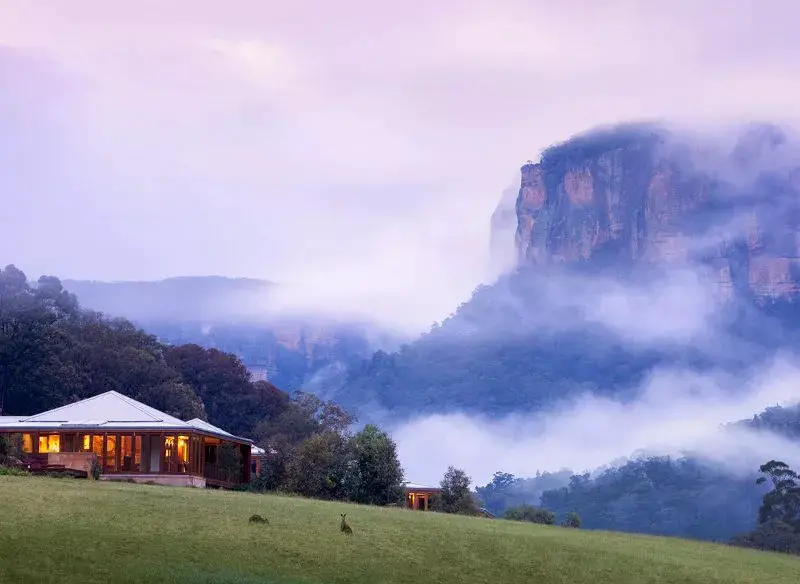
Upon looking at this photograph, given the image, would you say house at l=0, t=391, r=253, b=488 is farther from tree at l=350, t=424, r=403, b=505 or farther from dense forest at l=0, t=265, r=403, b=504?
tree at l=350, t=424, r=403, b=505

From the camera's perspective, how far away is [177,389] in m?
89.3

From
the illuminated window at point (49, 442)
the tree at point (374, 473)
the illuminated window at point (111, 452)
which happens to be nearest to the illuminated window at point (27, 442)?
the illuminated window at point (49, 442)

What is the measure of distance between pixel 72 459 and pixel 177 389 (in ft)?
126

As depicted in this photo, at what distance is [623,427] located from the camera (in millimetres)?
192250

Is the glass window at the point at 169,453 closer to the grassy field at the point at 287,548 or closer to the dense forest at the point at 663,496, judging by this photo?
the grassy field at the point at 287,548

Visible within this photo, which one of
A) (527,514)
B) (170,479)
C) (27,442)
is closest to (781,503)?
(527,514)

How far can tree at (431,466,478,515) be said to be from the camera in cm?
6469

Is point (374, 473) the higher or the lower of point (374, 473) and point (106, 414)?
the lower

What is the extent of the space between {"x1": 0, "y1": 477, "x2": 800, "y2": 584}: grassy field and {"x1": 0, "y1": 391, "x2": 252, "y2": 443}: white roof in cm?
1352

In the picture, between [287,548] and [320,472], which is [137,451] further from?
[287,548]

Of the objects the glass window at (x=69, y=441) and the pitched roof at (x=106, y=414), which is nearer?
the glass window at (x=69, y=441)

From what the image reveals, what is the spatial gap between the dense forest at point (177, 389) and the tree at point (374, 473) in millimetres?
50

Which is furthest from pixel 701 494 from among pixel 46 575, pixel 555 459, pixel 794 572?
pixel 46 575

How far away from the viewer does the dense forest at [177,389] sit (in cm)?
5975
